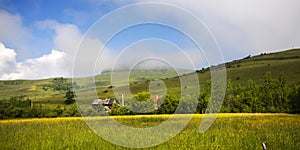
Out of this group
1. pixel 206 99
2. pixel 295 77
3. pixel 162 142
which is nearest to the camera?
pixel 162 142

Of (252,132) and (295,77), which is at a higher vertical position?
(295,77)

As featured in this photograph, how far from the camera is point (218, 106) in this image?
3162 centimetres

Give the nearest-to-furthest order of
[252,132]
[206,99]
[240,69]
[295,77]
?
[252,132], [206,99], [295,77], [240,69]

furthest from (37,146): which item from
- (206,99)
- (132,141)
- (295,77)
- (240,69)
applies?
(240,69)

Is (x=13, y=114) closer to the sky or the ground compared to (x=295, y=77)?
closer to the ground

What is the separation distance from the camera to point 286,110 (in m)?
36.2

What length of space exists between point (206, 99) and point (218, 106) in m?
3.13

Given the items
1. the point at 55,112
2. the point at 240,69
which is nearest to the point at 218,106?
the point at 55,112

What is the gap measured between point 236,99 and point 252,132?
26518 mm

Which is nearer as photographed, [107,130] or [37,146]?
[37,146]

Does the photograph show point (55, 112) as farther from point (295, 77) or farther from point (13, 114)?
point (295, 77)

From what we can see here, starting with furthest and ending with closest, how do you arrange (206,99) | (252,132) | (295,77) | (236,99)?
(295,77) < (236,99) < (206,99) < (252,132)

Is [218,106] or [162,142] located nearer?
[162,142]

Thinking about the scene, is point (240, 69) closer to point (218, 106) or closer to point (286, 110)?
point (286, 110)
